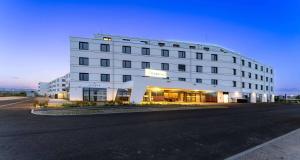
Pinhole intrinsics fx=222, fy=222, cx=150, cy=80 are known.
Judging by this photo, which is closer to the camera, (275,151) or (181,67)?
(275,151)

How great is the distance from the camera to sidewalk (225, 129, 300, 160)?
6946 mm

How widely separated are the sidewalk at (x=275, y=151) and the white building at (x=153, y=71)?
85.5 ft

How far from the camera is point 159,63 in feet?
163

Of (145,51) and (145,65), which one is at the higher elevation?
(145,51)

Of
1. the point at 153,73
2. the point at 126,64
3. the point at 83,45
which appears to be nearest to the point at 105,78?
the point at 126,64

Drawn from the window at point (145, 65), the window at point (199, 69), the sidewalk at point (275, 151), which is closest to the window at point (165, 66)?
the window at point (145, 65)

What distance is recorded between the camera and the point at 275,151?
7.75 meters

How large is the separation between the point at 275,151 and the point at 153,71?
33679 millimetres

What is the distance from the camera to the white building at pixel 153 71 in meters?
41.8

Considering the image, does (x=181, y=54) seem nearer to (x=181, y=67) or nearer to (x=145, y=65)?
(x=181, y=67)

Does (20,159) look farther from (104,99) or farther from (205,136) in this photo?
(104,99)

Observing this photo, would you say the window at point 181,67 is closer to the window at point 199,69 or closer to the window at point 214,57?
the window at point 199,69

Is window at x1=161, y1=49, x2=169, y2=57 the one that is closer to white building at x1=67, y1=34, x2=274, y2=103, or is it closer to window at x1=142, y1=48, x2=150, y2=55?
white building at x1=67, y1=34, x2=274, y2=103

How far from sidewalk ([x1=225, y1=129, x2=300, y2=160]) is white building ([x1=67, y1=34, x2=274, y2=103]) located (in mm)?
26065
